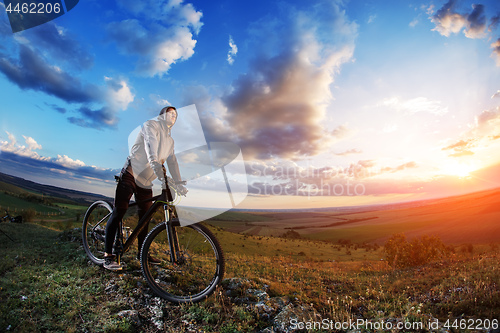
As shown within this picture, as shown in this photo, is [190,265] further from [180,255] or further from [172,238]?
[172,238]

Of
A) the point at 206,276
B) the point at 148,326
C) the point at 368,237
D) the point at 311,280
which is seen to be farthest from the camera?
the point at 368,237

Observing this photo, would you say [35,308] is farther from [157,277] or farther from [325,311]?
[325,311]

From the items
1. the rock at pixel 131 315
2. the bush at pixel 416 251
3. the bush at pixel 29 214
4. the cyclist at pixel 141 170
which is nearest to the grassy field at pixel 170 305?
the rock at pixel 131 315

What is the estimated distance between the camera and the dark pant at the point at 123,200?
554 cm

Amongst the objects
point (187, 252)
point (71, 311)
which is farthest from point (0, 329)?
point (187, 252)

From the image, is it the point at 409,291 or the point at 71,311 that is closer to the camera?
the point at 71,311

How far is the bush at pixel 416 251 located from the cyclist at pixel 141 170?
62.1 feet

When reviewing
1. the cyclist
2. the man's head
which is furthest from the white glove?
the man's head

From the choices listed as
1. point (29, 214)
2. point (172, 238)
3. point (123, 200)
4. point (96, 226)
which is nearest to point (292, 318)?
point (172, 238)

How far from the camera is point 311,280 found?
782cm

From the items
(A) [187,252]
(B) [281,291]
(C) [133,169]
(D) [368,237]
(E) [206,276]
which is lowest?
(D) [368,237]

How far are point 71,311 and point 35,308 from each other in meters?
0.75

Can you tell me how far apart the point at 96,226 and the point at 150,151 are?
395 cm

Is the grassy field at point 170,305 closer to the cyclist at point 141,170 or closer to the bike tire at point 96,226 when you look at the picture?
the bike tire at point 96,226
